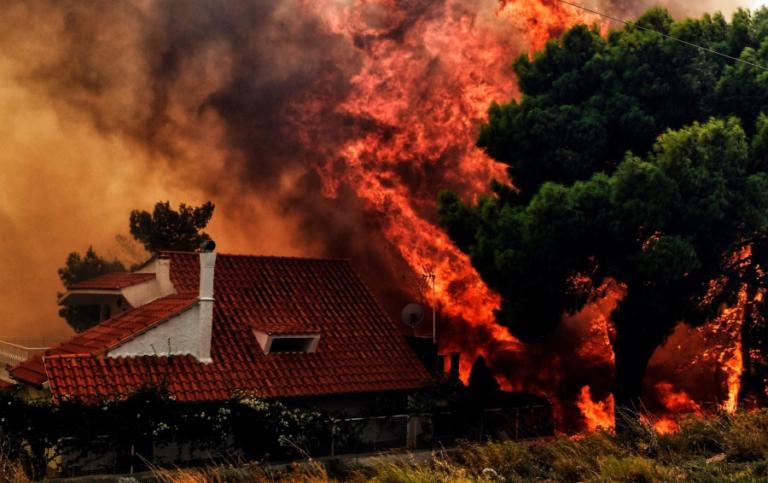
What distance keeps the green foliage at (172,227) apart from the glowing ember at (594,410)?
24.5 meters

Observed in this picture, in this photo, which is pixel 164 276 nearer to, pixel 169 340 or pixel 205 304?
pixel 205 304

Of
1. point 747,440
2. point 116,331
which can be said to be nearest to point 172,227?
point 116,331

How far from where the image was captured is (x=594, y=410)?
35.1 metres

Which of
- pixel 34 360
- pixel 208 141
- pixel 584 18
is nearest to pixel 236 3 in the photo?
pixel 208 141

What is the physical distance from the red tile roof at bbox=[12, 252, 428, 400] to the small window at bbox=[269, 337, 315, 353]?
1.20 ft

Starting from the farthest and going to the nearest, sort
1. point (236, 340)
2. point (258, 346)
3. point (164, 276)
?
point (164, 276)
point (258, 346)
point (236, 340)

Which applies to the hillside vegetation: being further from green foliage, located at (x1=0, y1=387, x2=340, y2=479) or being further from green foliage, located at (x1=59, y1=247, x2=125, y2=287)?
green foliage, located at (x1=59, y1=247, x2=125, y2=287)

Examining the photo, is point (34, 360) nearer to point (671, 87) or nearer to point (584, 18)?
point (671, 87)

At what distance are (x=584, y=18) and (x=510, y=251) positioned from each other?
15891 millimetres

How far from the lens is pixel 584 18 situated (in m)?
39.6

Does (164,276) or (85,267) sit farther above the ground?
(85,267)

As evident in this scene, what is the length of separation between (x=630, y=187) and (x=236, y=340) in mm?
13382

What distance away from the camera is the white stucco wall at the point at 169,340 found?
26.3 m


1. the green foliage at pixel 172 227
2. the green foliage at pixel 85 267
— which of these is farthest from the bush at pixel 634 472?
the green foliage at pixel 85 267
